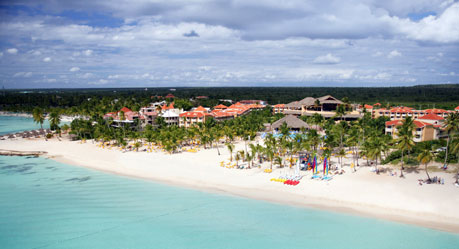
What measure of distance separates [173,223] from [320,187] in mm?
13629

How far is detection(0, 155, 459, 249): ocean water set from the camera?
2086 centimetres

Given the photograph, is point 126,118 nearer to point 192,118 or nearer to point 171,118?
point 171,118

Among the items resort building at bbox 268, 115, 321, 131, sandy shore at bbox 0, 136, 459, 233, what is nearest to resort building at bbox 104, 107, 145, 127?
sandy shore at bbox 0, 136, 459, 233

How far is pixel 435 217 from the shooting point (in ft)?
74.7

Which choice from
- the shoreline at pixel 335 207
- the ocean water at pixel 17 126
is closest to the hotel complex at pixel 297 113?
the ocean water at pixel 17 126

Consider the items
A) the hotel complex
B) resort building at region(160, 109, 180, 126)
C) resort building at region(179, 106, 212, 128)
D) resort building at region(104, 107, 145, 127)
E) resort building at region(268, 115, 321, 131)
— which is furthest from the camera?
resort building at region(160, 109, 180, 126)

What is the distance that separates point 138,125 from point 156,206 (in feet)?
133

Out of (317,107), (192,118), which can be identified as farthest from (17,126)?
(317,107)

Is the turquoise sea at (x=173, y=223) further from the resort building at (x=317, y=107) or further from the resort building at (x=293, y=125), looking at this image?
the resort building at (x=317, y=107)

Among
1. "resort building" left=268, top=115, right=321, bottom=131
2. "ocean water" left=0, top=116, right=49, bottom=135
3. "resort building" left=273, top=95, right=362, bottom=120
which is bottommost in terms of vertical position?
"ocean water" left=0, top=116, right=49, bottom=135

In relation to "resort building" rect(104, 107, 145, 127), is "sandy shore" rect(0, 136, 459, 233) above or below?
below

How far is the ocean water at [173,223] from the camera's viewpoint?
20.9 m

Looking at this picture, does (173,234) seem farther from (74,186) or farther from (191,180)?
(74,186)

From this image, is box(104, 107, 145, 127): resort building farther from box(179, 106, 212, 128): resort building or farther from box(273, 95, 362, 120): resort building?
box(273, 95, 362, 120): resort building
